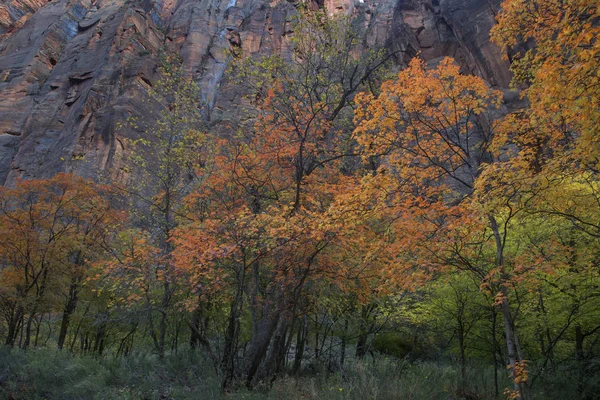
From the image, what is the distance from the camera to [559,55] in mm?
5305

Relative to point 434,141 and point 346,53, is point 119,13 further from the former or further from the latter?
point 434,141

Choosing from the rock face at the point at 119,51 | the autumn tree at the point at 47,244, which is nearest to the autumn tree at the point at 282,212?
the autumn tree at the point at 47,244

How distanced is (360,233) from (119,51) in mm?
54624

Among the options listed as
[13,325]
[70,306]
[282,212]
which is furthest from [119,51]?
[282,212]

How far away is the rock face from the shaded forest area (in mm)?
24494

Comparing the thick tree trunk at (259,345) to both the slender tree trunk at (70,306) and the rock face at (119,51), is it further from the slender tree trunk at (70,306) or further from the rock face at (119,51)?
the rock face at (119,51)

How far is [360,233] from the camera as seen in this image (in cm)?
968

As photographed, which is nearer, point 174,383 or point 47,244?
point 174,383

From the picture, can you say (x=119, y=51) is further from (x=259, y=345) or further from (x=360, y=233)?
(x=259, y=345)

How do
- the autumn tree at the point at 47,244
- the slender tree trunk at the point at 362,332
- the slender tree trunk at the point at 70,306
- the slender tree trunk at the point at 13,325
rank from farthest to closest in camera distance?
the slender tree trunk at the point at 70,306 → the autumn tree at the point at 47,244 → the slender tree trunk at the point at 13,325 → the slender tree trunk at the point at 362,332

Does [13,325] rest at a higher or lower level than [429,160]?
lower

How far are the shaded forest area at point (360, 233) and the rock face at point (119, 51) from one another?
24.5 m

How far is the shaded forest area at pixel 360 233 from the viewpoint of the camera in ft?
21.4

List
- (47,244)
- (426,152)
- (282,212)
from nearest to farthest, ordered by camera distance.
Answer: (426,152)
(282,212)
(47,244)
